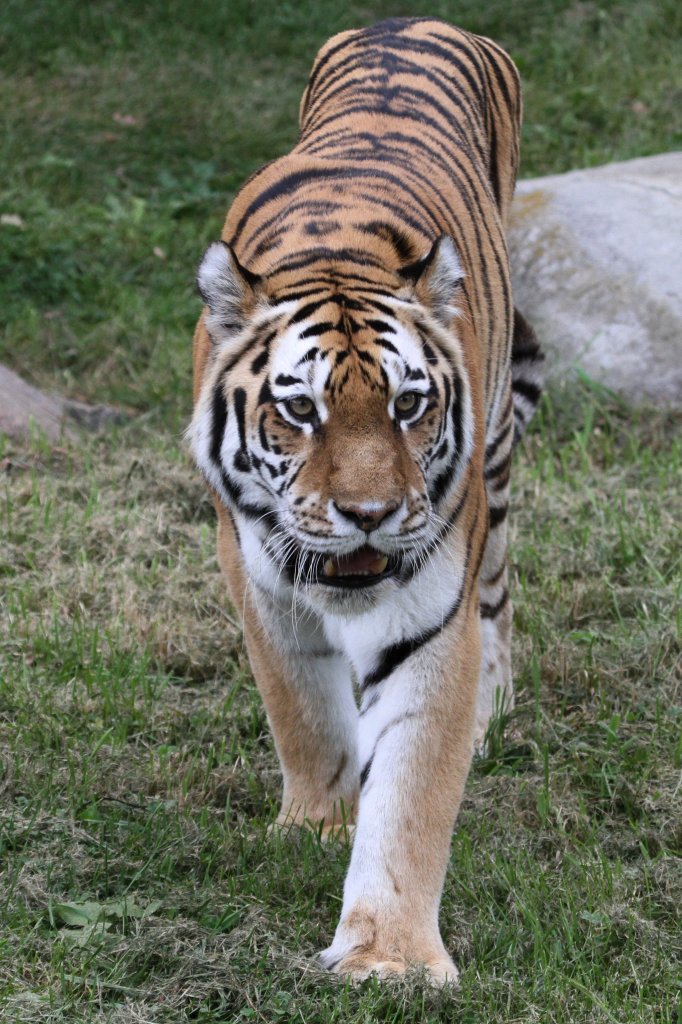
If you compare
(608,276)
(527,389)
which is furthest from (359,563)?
(608,276)

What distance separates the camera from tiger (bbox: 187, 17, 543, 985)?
275cm

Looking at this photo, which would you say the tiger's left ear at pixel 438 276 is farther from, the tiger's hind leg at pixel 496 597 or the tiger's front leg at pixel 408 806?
the tiger's hind leg at pixel 496 597

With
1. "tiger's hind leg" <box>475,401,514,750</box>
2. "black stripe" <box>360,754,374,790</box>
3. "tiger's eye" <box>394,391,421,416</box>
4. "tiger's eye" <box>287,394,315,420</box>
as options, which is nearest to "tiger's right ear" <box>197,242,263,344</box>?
"tiger's eye" <box>287,394,315,420</box>

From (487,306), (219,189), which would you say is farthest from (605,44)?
(487,306)

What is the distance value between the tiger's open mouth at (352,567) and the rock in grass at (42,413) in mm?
2935

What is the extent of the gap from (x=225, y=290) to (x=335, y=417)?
0.41 m

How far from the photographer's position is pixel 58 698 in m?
3.77

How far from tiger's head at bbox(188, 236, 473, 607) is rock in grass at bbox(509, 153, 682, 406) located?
2.93m

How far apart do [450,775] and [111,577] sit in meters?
1.91

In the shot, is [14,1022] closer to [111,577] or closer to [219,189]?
[111,577]

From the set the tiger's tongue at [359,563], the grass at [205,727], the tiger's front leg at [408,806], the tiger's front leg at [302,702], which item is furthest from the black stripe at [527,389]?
the tiger's tongue at [359,563]

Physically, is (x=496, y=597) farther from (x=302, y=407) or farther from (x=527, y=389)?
(x=302, y=407)

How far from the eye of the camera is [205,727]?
3.84m

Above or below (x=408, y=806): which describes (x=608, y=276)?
below
